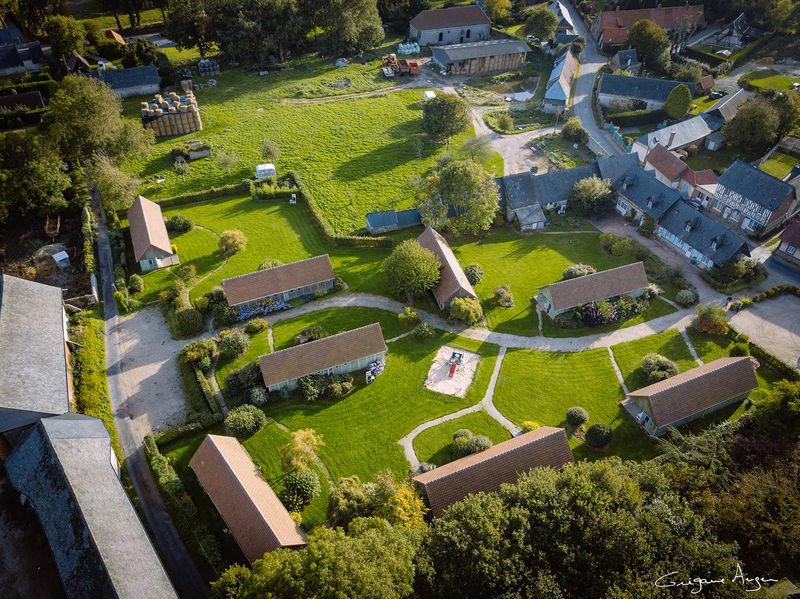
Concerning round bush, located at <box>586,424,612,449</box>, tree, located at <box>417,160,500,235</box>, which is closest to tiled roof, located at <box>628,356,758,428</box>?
round bush, located at <box>586,424,612,449</box>

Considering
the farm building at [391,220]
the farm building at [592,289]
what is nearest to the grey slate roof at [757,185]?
the farm building at [592,289]

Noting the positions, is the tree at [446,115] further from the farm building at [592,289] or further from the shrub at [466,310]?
the shrub at [466,310]

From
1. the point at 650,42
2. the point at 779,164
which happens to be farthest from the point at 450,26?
the point at 779,164

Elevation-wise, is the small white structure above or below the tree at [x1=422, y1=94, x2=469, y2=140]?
below

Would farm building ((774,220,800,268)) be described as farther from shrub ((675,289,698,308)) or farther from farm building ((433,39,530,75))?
farm building ((433,39,530,75))

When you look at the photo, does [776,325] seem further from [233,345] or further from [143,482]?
[143,482]

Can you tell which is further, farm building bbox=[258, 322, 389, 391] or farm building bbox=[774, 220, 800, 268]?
farm building bbox=[774, 220, 800, 268]
